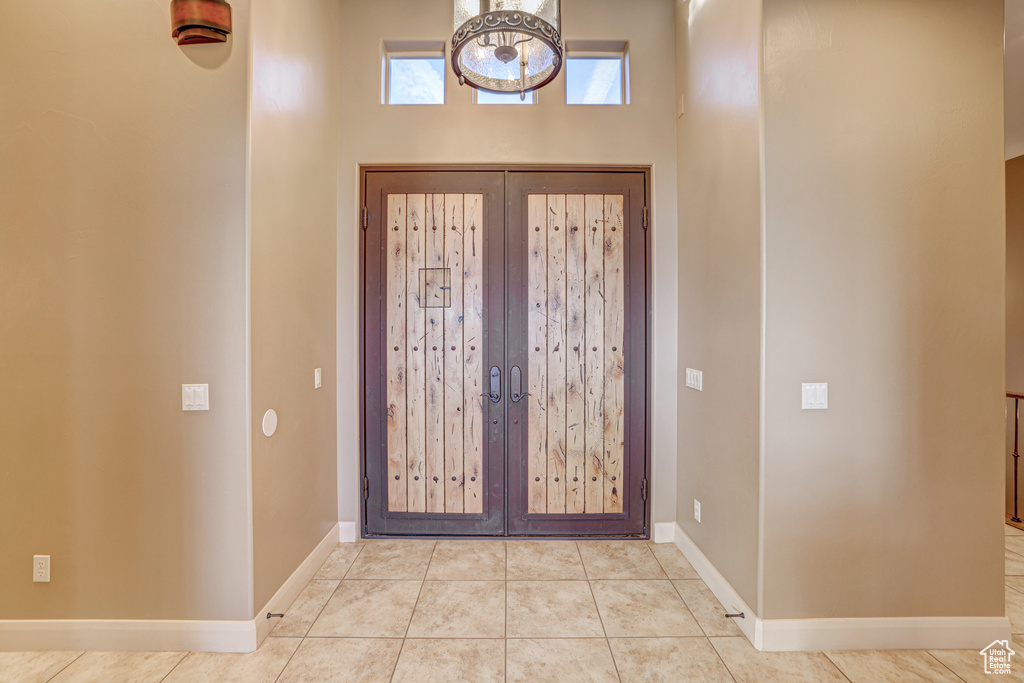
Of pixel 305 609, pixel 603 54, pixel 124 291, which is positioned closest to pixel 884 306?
pixel 603 54

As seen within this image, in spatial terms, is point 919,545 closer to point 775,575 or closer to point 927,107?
point 775,575

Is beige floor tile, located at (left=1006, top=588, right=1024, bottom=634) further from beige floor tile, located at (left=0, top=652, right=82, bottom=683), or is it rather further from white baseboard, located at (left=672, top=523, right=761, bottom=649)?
beige floor tile, located at (left=0, top=652, right=82, bottom=683)

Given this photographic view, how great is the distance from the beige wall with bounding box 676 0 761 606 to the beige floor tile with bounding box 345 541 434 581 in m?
1.64

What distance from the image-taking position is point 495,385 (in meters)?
2.91

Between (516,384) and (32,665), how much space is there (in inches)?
98.5

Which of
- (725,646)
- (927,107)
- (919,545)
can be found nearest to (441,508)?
(725,646)

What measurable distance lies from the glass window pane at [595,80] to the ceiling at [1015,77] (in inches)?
80.9

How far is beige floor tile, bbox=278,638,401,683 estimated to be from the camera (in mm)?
1726

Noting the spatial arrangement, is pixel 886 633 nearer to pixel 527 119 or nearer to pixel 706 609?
pixel 706 609

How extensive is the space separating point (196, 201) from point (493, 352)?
1734mm

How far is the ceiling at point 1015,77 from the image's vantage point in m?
2.48

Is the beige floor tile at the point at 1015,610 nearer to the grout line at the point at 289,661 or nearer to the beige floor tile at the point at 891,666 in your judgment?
the beige floor tile at the point at 891,666

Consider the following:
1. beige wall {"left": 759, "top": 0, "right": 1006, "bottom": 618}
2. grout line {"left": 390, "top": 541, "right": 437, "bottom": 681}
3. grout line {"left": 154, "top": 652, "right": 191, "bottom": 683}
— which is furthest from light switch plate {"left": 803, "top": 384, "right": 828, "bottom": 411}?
grout line {"left": 154, "top": 652, "right": 191, "bottom": 683}

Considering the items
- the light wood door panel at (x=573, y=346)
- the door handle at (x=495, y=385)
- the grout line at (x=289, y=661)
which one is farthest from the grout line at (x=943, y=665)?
the grout line at (x=289, y=661)
